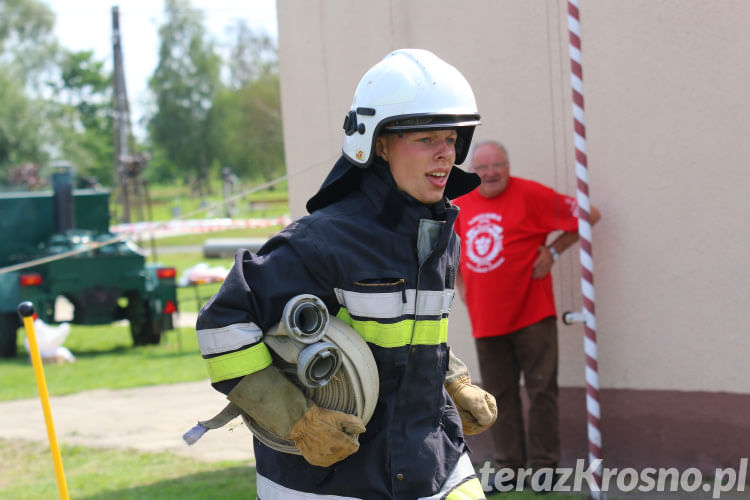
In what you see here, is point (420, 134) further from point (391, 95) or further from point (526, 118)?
point (526, 118)

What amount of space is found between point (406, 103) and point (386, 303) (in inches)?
21.8

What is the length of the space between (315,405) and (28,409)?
8.16m

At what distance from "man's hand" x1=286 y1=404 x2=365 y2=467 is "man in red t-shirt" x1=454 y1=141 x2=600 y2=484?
3565 mm

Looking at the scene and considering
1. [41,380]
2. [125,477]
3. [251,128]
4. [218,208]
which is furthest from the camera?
[251,128]

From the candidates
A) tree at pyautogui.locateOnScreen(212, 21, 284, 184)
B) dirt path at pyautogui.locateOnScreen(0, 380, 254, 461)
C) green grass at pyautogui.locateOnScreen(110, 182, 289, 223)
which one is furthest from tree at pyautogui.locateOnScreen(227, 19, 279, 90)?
dirt path at pyautogui.locateOnScreen(0, 380, 254, 461)

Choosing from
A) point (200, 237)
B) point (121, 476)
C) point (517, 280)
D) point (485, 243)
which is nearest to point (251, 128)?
point (200, 237)

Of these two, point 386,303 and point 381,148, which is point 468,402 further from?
point 381,148

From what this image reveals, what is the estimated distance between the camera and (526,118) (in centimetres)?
651

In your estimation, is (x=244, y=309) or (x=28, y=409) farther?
(x=28, y=409)

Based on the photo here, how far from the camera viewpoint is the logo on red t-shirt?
20.1 feet

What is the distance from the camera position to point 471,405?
126 inches

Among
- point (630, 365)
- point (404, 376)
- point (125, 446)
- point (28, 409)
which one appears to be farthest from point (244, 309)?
point (28, 409)

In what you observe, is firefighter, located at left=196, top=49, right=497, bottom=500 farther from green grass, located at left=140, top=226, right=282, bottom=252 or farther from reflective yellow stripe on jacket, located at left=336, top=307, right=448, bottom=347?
green grass, located at left=140, top=226, right=282, bottom=252

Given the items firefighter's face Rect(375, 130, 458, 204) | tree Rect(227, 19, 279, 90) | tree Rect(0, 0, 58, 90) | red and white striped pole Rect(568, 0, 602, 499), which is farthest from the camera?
tree Rect(227, 19, 279, 90)
